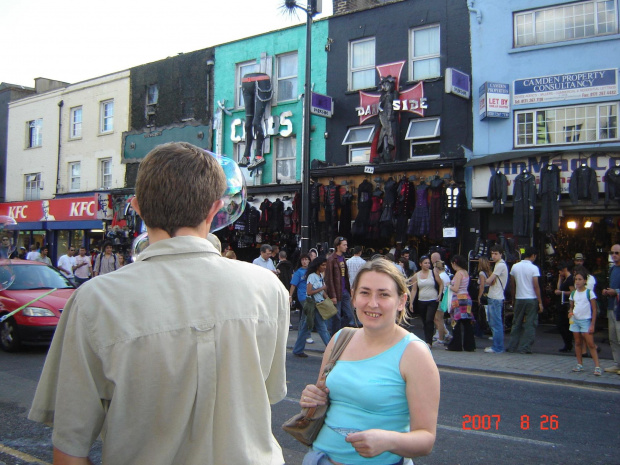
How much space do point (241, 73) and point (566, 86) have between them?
1138cm

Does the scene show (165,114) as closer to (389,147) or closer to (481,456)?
(389,147)

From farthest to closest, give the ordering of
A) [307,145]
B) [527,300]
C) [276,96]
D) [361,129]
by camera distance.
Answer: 1. [276,96]
2. [361,129]
3. [307,145]
4. [527,300]

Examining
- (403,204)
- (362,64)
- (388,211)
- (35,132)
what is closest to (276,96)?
(362,64)

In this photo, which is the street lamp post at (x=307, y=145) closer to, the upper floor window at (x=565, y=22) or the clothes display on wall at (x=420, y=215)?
the clothes display on wall at (x=420, y=215)

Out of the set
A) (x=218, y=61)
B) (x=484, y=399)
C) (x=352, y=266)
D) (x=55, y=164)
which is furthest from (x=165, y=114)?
(x=484, y=399)

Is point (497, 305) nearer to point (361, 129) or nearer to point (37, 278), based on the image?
point (361, 129)

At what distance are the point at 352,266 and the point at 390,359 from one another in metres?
9.52

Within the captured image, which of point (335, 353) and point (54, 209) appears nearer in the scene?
point (335, 353)

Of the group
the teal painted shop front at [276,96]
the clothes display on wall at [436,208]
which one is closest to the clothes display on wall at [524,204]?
the clothes display on wall at [436,208]

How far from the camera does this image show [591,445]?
17.3ft

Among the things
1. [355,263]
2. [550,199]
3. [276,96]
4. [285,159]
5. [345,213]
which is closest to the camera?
[355,263]

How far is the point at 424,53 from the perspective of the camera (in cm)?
1652

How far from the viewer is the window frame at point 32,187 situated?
28.1m

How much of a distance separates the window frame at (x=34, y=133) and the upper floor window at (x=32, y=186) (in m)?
1.56
